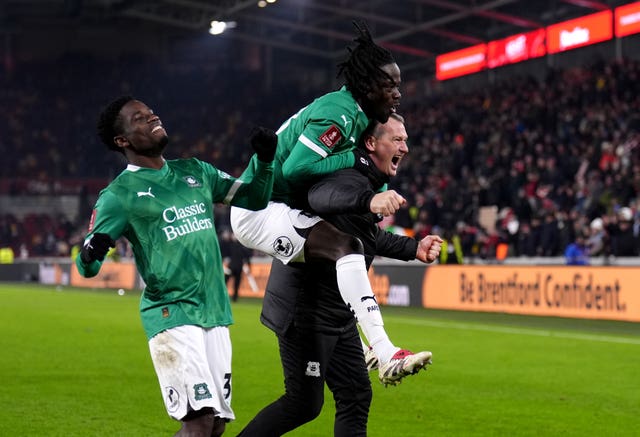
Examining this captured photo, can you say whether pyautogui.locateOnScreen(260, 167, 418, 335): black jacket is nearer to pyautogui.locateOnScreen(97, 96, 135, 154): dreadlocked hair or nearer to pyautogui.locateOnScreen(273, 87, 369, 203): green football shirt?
pyautogui.locateOnScreen(273, 87, 369, 203): green football shirt

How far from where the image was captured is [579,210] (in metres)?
25.8

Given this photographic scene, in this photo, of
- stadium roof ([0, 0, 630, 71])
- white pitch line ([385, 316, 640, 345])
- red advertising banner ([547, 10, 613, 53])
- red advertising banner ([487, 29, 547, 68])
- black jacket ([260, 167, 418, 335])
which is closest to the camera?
black jacket ([260, 167, 418, 335])

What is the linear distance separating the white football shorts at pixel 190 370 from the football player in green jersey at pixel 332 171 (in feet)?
2.40

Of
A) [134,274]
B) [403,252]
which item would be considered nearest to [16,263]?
[134,274]

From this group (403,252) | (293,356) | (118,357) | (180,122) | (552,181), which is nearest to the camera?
(293,356)

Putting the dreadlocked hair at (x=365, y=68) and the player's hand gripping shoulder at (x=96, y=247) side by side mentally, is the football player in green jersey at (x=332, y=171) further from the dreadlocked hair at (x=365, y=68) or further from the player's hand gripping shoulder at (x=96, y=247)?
the player's hand gripping shoulder at (x=96, y=247)

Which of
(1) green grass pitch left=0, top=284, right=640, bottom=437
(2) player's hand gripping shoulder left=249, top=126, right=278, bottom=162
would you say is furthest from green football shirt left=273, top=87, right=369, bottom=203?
(1) green grass pitch left=0, top=284, right=640, bottom=437

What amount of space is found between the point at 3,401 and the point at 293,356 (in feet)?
17.6

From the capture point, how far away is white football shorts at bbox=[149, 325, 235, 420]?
5.10m

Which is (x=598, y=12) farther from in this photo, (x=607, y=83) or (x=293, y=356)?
(x=293, y=356)

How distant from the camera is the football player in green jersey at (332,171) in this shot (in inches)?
215

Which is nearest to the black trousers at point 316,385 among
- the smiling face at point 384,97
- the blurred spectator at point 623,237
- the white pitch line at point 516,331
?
the smiling face at point 384,97

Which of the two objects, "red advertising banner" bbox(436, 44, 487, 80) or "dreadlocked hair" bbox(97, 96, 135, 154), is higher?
"red advertising banner" bbox(436, 44, 487, 80)

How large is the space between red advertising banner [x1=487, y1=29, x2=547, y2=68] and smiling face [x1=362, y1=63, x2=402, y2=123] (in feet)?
107
